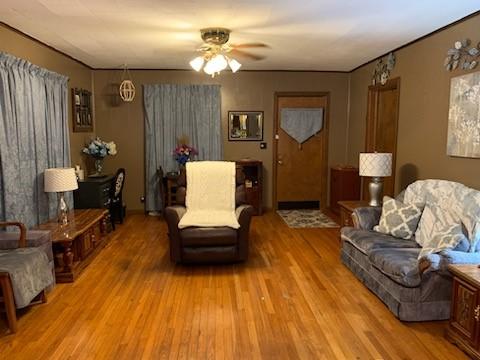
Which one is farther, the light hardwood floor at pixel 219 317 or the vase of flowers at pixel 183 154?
the vase of flowers at pixel 183 154

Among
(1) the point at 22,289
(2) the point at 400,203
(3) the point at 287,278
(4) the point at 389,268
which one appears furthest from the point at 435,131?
(1) the point at 22,289

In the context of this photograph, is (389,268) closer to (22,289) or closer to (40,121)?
(22,289)

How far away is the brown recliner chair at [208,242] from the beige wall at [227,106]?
2834mm

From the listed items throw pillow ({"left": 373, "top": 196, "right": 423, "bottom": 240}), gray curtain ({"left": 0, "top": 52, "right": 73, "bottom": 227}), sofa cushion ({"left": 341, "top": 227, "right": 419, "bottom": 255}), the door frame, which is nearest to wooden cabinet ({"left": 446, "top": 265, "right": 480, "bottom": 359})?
sofa cushion ({"left": 341, "top": 227, "right": 419, "bottom": 255})

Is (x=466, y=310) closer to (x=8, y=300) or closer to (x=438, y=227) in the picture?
(x=438, y=227)

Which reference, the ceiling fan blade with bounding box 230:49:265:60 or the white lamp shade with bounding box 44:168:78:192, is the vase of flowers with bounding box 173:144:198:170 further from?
the white lamp shade with bounding box 44:168:78:192

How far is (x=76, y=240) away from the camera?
3924mm

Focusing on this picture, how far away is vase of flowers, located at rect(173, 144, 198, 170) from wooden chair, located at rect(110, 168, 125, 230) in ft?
3.11

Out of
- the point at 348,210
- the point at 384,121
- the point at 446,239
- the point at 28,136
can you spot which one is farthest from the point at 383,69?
the point at 28,136

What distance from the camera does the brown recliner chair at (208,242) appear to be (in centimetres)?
392

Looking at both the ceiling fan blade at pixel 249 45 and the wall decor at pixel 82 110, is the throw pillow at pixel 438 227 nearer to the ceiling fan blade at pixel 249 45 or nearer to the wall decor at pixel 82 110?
the ceiling fan blade at pixel 249 45

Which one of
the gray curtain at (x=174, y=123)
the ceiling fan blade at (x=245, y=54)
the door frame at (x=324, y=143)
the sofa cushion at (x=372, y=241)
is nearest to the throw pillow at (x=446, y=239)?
the sofa cushion at (x=372, y=241)

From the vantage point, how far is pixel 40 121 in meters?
4.14

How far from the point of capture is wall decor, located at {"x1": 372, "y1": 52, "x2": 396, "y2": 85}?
4.94 metres
